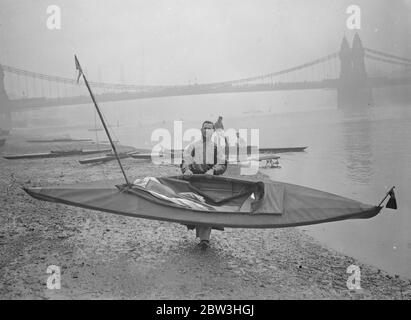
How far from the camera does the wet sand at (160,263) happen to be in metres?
3.49

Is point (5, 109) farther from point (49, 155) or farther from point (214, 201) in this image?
point (214, 201)

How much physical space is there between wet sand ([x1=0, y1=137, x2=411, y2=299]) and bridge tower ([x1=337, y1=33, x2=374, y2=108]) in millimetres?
75414

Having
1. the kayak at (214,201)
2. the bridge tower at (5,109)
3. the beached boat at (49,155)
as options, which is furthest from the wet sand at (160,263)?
the bridge tower at (5,109)

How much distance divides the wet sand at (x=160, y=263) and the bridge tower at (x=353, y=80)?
247 feet

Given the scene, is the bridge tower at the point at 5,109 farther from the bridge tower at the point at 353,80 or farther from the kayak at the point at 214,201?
the bridge tower at the point at 353,80

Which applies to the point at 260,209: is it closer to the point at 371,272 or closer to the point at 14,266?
the point at 371,272

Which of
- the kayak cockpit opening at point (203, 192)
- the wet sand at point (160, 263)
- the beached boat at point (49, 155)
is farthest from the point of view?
the beached boat at point (49, 155)

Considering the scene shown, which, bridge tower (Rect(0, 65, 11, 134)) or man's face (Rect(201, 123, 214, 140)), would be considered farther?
bridge tower (Rect(0, 65, 11, 134))

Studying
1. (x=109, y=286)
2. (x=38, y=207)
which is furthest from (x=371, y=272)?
(x=38, y=207)

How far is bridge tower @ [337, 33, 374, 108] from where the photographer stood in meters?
77.2

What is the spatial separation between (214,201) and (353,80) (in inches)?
3245

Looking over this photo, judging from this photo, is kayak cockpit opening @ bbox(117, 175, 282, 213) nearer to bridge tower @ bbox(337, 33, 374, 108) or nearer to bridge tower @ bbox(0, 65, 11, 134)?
bridge tower @ bbox(0, 65, 11, 134)

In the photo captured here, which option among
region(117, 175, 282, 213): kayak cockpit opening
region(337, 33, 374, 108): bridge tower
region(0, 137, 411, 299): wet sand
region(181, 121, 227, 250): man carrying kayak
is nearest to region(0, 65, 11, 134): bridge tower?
region(0, 137, 411, 299): wet sand

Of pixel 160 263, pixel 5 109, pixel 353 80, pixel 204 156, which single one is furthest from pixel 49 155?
pixel 353 80
